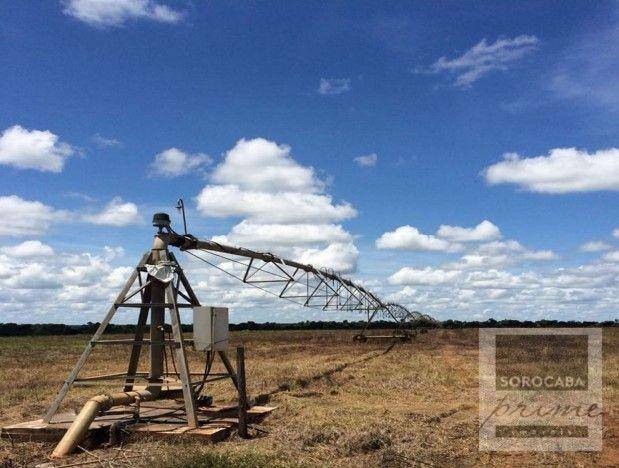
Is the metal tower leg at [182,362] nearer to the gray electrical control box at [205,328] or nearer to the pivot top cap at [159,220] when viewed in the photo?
the gray electrical control box at [205,328]

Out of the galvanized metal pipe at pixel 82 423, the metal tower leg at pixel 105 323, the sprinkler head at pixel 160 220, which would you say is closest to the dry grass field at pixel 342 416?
the galvanized metal pipe at pixel 82 423

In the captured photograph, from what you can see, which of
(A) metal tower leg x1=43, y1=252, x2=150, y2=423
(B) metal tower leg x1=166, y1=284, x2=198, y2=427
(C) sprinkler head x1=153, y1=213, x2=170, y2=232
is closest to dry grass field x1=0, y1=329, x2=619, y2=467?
(B) metal tower leg x1=166, y1=284, x2=198, y2=427

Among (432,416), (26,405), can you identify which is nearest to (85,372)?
(26,405)

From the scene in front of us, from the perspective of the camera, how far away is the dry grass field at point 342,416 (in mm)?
10633

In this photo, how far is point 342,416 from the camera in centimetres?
1443

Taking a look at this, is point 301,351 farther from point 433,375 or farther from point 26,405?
point 26,405

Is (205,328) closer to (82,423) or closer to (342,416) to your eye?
(82,423)

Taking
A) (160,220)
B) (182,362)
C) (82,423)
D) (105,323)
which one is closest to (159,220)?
(160,220)

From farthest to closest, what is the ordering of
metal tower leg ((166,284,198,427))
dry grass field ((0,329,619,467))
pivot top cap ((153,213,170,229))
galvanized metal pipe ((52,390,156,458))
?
pivot top cap ((153,213,170,229)) < metal tower leg ((166,284,198,427)) < galvanized metal pipe ((52,390,156,458)) < dry grass field ((0,329,619,467))

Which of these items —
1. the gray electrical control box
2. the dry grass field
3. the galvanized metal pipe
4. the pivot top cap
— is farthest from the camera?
the pivot top cap

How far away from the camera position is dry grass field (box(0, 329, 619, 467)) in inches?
419

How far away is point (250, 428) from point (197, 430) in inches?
60.6

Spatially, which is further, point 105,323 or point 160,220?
point 160,220

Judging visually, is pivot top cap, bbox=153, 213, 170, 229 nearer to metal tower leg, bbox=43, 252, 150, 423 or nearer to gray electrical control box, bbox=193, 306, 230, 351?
metal tower leg, bbox=43, 252, 150, 423
